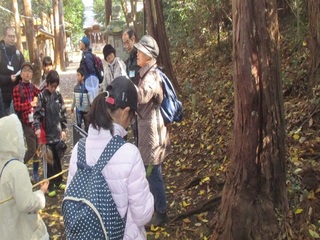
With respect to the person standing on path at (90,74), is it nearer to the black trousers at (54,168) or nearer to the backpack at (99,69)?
the backpack at (99,69)

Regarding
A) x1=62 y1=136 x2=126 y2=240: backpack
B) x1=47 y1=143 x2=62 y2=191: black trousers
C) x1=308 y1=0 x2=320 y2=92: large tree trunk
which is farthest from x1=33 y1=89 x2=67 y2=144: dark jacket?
x1=308 y1=0 x2=320 y2=92: large tree trunk

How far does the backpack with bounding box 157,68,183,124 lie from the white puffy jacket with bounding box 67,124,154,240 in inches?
75.0

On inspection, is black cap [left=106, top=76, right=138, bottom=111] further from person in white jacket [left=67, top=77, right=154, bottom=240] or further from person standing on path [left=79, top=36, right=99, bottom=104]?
person standing on path [left=79, top=36, right=99, bottom=104]

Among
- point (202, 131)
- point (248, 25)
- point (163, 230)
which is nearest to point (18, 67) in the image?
point (202, 131)

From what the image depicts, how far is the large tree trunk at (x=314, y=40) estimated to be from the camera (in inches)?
209

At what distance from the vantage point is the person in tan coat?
3.98 metres

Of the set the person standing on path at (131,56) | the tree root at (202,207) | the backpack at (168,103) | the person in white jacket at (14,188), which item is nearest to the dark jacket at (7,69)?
the person standing on path at (131,56)

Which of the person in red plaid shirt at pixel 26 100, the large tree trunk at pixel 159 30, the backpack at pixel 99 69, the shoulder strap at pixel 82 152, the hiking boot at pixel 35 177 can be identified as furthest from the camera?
the large tree trunk at pixel 159 30

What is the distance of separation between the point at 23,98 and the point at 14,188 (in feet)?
11.0

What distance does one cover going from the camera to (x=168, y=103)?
4227 millimetres

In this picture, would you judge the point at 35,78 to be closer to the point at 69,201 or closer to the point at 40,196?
the point at 40,196

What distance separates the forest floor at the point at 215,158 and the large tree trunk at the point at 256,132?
1.02 ft

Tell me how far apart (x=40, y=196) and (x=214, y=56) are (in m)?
8.12

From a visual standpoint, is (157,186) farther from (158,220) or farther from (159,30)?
(159,30)
